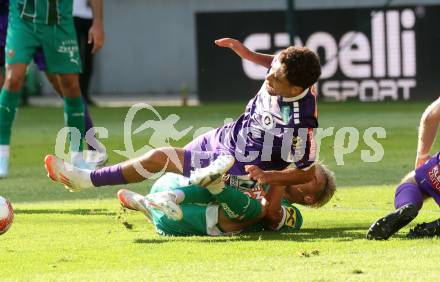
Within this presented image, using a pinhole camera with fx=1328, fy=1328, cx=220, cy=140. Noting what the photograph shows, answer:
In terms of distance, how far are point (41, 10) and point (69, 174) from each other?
295cm

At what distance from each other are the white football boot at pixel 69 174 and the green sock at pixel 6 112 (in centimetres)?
261

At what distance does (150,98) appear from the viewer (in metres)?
30.5

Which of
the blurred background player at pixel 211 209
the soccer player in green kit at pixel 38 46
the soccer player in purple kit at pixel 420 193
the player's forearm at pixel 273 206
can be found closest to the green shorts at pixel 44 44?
the soccer player in green kit at pixel 38 46

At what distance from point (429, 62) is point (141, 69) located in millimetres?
14676

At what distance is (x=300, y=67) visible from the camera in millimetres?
7695

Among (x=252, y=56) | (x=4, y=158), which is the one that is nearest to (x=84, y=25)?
(x=4, y=158)

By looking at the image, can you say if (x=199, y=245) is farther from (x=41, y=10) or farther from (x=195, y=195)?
(x=41, y=10)

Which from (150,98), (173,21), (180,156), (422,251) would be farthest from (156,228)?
(173,21)

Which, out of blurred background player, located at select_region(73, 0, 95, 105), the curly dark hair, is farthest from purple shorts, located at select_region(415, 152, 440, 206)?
blurred background player, located at select_region(73, 0, 95, 105)

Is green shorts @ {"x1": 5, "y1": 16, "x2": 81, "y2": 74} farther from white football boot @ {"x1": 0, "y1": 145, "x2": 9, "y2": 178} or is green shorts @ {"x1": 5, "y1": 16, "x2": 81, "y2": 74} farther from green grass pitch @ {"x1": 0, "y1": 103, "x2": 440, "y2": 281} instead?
green grass pitch @ {"x1": 0, "y1": 103, "x2": 440, "y2": 281}

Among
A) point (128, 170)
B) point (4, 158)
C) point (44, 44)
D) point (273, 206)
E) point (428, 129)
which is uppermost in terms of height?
point (44, 44)

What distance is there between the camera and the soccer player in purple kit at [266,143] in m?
7.72

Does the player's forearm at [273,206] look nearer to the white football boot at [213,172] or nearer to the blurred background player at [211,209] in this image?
the blurred background player at [211,209]

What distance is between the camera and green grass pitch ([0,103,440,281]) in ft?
20.7
